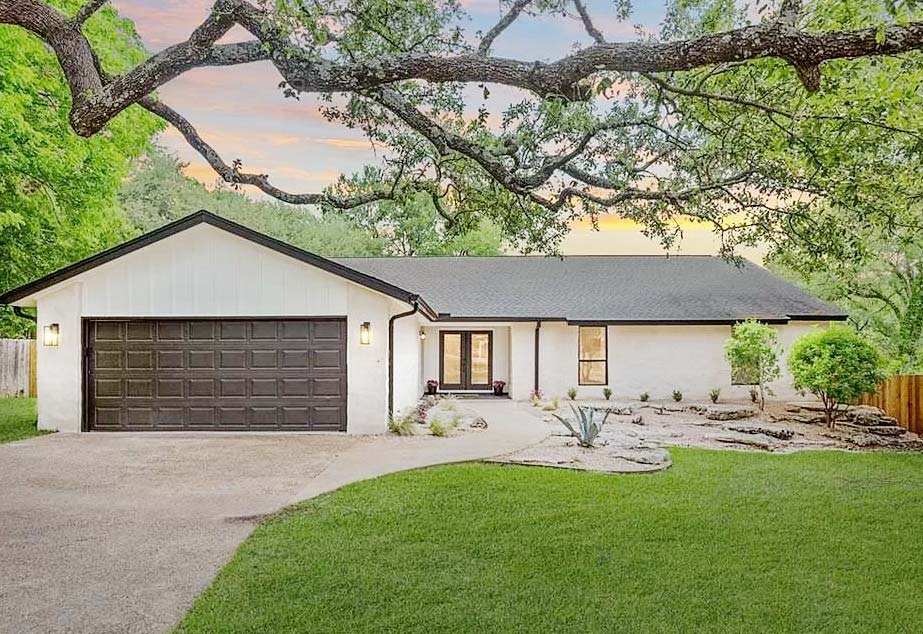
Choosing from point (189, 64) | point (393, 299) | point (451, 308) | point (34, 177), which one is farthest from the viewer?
point (451, 308)

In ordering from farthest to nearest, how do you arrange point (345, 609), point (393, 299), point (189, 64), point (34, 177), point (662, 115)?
point (34, 177), point (393, 299), point (662, 115), point (189, 64), point (345, 609)

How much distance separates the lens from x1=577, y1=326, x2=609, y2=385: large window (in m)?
20.7

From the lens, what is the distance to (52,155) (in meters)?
17.9

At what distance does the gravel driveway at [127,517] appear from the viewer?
4.96m

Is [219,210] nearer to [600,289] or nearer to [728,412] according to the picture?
[600,289]

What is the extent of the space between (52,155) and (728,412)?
53.5ft

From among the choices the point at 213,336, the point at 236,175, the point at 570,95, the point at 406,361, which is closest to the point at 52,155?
the point at 213,336

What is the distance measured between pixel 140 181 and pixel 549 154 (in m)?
37.7

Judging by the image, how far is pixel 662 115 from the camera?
873 centimetres

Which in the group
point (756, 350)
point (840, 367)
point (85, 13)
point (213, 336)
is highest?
point (85, 13)

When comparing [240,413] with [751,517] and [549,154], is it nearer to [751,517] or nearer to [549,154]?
[549,154]

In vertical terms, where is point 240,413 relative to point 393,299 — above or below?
below

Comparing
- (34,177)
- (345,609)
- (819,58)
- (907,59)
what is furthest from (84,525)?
(34,177)

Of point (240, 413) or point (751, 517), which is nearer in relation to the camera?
point (751, 517)
